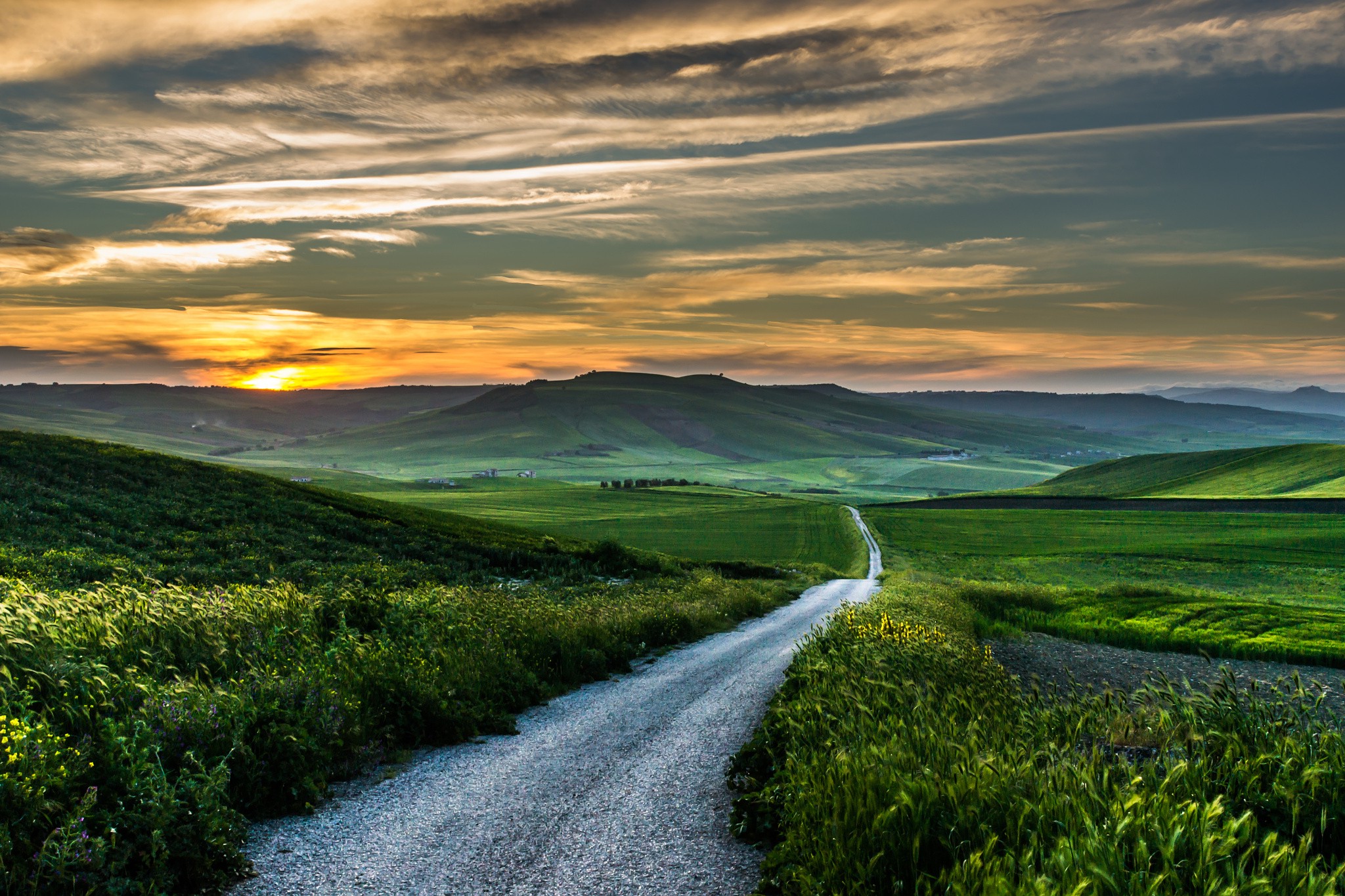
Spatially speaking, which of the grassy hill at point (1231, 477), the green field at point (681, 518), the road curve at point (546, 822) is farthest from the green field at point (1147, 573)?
the grassy hill at point (1231, 477)

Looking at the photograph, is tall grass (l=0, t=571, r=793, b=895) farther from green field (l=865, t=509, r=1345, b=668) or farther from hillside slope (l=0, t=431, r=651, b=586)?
green field (l=865, t=509, r=1345, b=668)

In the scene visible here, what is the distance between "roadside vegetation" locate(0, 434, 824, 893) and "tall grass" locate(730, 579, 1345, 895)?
560 centimetres

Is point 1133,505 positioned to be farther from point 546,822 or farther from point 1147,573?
point 546,822

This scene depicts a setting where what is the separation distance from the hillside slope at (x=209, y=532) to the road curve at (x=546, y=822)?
19.3m

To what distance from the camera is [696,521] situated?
395 feet

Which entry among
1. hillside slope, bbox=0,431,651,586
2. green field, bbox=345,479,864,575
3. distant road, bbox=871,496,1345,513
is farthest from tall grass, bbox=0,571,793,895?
distant road, bbox=871,496,1345,513

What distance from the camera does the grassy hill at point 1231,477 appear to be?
458 feet

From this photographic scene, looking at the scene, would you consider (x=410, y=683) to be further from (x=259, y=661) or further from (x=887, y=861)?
(x=887, y=861)

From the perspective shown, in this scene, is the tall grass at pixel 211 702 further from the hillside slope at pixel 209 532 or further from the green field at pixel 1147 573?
the green field at pixel 1147 573

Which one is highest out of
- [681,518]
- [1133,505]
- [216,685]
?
[216,685]

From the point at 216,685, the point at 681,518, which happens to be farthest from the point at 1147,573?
the point at 216,685

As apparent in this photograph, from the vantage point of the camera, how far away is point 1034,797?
6523mm

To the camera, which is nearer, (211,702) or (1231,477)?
(211,702)

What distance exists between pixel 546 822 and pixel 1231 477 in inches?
7414
